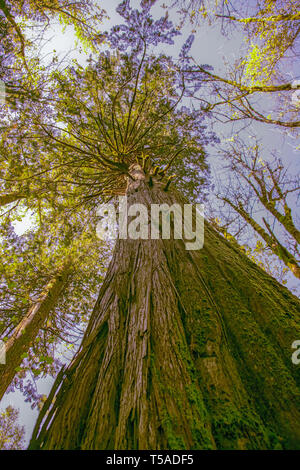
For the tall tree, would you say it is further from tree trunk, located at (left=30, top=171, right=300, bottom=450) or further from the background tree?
the background tree

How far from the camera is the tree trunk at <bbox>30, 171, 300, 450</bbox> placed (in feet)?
2.98

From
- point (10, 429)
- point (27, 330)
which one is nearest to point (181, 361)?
point (27, 330)

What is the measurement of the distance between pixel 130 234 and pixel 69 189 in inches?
143

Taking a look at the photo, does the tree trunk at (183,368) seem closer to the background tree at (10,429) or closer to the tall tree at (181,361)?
the tall tree at (181,361)

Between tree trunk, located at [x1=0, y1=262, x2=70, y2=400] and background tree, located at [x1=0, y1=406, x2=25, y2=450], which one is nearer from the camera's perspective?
tree trunk, located at [x1=0, y1=262, x2=70, y2=400]

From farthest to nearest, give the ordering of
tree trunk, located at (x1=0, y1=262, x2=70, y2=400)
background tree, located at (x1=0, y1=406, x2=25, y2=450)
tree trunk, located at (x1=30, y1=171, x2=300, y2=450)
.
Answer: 1. background tree, located at (x1=0, y1=406, x2=25, y2=450)
2. tree trunk, located at (x1=0, y1=262, x2=70, y2=400)
3. tree trunk, located at (x1=30, y1=171, x2=300, y2=450)

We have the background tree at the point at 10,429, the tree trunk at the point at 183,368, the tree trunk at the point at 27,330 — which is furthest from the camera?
the background tree at the point at 10,429

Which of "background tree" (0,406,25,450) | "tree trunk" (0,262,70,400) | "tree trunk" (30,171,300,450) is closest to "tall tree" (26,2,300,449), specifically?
"tree trunk" (30,171,300,450)

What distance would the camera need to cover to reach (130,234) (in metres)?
2.53

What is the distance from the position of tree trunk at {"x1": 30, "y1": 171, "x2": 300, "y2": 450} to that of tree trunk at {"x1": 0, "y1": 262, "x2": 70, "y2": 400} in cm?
333

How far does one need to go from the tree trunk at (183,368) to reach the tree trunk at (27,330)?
333 centimetres

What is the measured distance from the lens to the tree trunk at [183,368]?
0.91 metres

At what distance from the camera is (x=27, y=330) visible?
4422 mm

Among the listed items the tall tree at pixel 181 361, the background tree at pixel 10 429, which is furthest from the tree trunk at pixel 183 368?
the background tree at pixel 10 429
